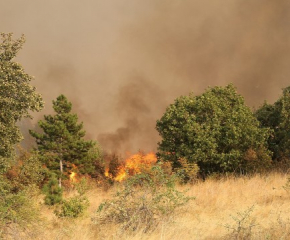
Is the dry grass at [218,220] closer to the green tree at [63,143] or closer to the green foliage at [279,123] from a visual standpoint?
the green foliage at [279,123]

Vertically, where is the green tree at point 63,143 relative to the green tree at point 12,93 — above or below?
above

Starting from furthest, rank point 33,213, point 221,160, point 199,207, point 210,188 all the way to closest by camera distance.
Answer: point 221,160 → point 210,188 → point 199,207 → point 33,213

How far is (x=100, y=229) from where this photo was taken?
455 inches

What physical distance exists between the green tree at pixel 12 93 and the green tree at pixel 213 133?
13.5 m

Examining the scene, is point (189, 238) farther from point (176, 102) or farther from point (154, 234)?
point (176, 102)

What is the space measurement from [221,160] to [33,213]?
1664 cm

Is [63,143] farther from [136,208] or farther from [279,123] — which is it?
[136,208]

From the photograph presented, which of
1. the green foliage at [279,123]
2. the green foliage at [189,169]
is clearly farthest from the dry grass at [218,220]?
the green foliage at [279,123]

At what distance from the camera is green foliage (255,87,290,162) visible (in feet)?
86.7

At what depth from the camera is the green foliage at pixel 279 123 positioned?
2642cm

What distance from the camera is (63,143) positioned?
109 feet

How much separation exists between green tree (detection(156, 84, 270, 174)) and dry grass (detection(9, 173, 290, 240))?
4635 mm

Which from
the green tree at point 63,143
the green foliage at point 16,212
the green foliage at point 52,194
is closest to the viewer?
the green foliage at point 16,212

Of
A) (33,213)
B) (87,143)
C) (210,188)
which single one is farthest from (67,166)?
(33,213)
